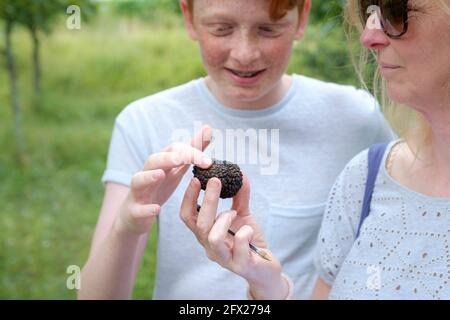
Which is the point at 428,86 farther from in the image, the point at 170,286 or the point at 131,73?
the point at 131,73

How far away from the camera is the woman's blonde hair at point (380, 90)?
1283mm

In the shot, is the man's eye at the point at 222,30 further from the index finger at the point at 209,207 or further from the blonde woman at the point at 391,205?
the index finger at the point at 209,207

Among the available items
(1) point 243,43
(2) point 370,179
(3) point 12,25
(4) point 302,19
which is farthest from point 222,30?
(3) point 12,25

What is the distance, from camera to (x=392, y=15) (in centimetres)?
111

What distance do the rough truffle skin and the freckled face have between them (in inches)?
10.3

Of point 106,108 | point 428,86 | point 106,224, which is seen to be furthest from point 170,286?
point 106,108

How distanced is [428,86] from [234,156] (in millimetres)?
510

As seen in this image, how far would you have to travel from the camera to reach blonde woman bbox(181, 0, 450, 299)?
1.11 m

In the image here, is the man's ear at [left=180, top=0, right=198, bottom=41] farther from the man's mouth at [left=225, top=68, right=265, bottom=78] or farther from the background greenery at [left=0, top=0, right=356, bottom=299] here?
the background greenery at [left=0, top=0, right=356, bottom=299]

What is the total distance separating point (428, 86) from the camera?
113 cm

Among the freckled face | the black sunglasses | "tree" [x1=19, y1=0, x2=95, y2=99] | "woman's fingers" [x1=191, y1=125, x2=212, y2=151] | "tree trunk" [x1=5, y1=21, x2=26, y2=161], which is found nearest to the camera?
the black sunglasses

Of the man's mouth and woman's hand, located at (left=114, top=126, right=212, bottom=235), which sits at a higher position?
the man's mouth

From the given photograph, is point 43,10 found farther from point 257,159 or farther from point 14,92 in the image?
point 257,159

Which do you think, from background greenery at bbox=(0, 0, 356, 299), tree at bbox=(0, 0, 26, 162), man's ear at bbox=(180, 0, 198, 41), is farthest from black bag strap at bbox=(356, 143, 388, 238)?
tree at bbox=(0, 0, 26, 162)
